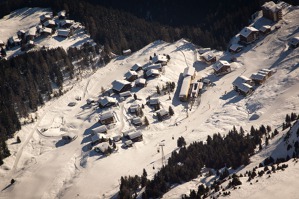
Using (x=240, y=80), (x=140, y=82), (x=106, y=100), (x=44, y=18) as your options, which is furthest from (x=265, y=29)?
(x=44, y=18)

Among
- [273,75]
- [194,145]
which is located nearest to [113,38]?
[273,75]

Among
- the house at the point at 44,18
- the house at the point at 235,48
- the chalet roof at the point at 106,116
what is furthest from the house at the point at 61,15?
the house at the point at 235,48

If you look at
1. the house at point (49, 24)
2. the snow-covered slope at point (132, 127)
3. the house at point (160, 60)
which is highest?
the house at point (49, 24)

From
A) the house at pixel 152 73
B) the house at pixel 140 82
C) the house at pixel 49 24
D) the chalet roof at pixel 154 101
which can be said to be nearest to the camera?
the chalet roof at pixel 154 101

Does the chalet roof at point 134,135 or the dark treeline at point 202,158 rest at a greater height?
the dark treeline at point 202,158

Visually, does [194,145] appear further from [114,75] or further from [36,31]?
[36,31]

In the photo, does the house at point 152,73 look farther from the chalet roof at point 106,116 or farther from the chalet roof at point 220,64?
the chalet roof at point 106,116

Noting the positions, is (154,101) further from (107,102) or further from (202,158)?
(202,158)
